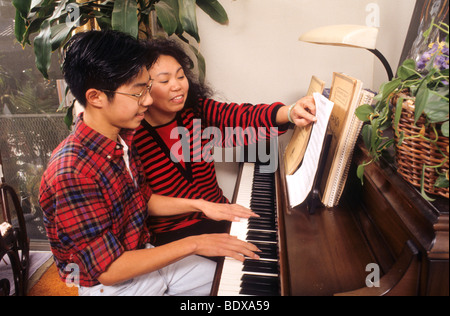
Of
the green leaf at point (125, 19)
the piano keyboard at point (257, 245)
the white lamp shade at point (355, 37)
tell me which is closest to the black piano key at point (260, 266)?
the piano keyboard at point (257, 245)

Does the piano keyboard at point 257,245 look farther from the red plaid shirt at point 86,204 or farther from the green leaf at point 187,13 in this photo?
the green leaf at point 187,13

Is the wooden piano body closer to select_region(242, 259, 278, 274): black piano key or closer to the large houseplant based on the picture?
select_region(242, 259, 278, 274): black piano key

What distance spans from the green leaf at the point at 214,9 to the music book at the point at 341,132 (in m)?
0.95

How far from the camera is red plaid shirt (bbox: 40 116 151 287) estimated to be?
1008 mm

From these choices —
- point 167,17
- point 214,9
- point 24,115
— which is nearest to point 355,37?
point 167,17

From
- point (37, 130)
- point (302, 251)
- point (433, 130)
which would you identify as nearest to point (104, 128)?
point (302, 251)

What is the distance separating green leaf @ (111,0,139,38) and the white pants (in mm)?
1026

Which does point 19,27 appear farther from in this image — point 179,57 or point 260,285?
point 260,285

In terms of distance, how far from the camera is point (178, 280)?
53.4 inches

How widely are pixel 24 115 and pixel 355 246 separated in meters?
2.57

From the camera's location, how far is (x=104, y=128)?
121cm

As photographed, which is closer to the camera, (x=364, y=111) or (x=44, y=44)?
(x=364, y=111)
